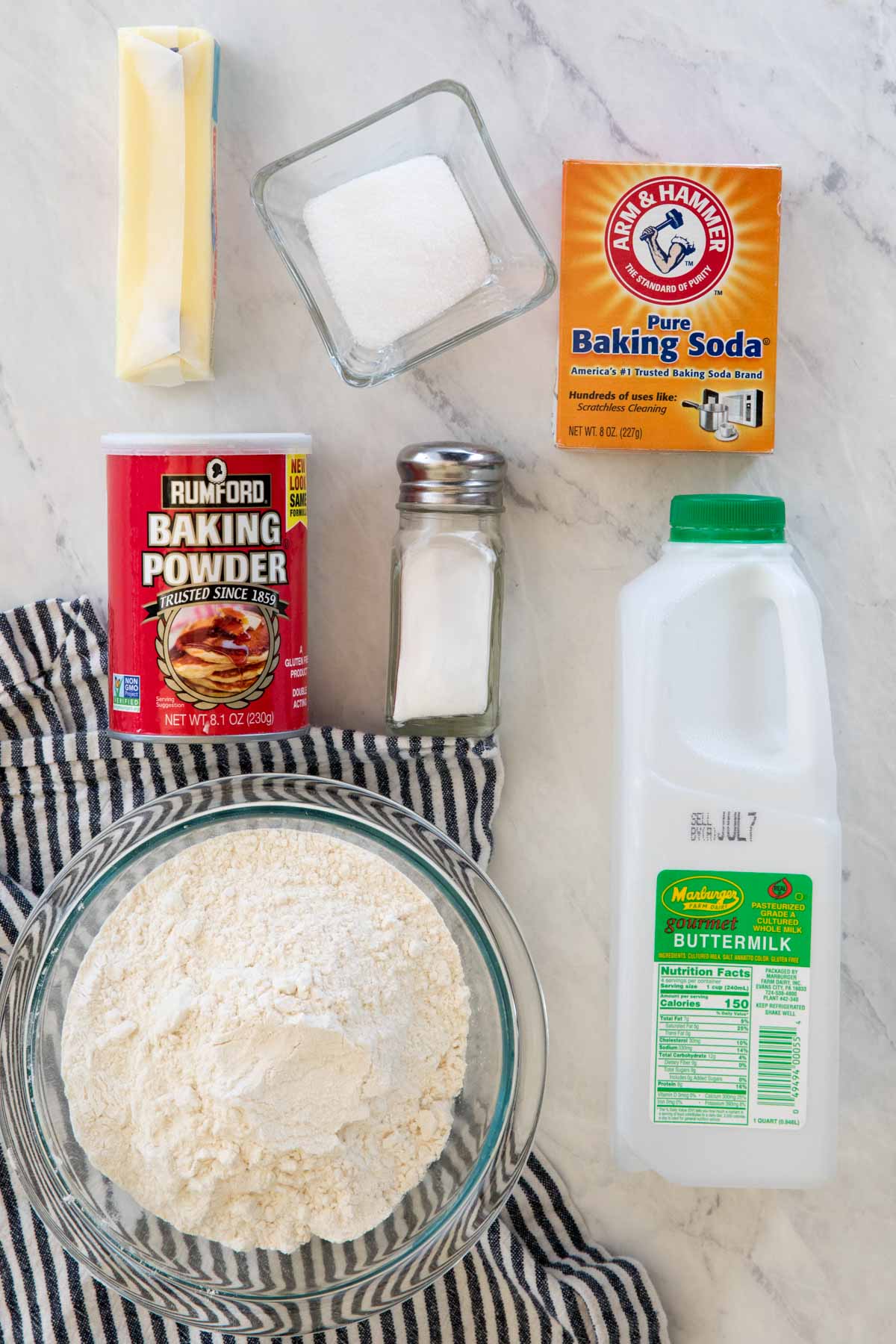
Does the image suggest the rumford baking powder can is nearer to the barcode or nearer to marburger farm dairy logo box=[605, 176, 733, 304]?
marburger farm dairy logo box=[605, 176, 733, 304]

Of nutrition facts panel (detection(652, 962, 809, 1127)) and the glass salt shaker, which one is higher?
the glass salt shaker

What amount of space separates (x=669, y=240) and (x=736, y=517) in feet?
0.66

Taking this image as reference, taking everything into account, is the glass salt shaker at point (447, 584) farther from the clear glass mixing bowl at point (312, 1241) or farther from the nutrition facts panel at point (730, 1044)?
the nutrition facts panel at point (730, 1044)

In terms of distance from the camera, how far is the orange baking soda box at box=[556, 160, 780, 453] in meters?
0.69

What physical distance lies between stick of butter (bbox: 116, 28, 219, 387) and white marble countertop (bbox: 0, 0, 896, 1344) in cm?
4

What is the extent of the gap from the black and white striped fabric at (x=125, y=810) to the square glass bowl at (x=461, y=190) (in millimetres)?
266

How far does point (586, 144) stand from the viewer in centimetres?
72

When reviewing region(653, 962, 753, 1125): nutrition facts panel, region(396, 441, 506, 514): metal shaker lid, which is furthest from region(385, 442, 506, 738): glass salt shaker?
region(653, 962, 753, 1125): nutrition facts panel

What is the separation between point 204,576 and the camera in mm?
646

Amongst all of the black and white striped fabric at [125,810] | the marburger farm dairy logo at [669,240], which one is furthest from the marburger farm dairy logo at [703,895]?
the marburger farm dairy logo at [669,240]

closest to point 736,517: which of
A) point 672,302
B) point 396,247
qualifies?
point 672,302

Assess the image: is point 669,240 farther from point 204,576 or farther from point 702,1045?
point 702,1045

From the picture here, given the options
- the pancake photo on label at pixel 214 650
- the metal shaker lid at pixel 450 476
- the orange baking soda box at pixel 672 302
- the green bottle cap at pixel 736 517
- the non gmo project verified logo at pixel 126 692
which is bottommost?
the non gmo project verified logo at pixel 126 692

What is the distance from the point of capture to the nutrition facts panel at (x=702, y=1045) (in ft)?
2.19
